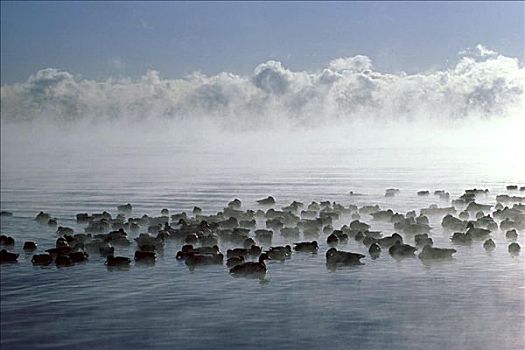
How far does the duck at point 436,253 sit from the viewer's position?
21.9ft

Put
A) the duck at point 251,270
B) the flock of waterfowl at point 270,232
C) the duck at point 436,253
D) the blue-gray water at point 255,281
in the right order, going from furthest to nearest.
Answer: the flock of waterfowl at point 270,232, the duck at point 436,253, the duck at point 251,270, the blue-gray water at point 255,281

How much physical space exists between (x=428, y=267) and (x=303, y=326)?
1.61m

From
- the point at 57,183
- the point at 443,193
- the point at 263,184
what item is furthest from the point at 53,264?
the point at 443,193

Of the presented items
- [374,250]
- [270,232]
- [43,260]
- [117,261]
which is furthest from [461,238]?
[43,260]

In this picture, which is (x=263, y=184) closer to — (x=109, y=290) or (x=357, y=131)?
(x=357, y=131)

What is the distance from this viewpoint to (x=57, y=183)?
27.6 ft

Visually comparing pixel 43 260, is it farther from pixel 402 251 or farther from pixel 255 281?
pixel 402 251

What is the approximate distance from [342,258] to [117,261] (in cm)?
200

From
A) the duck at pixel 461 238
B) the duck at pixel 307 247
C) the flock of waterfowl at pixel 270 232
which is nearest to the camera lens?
the flock of waterfowl at pixel 270 232

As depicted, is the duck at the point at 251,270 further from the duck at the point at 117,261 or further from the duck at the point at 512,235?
the duck at the point at 512,235

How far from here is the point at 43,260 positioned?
6.89 meters

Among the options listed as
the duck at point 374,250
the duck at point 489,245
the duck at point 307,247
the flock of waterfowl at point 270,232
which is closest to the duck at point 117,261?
the flock of waterfowl at point 270,232

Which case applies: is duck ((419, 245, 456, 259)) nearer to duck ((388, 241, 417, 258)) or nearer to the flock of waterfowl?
the flock of waterfowl

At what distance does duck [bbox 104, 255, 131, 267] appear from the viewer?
6.78m
